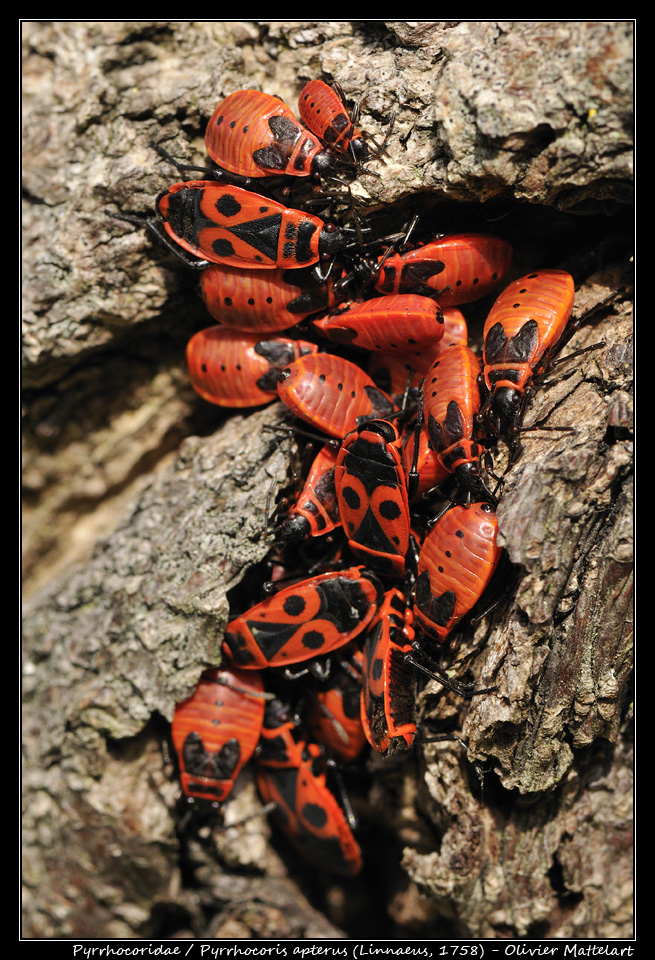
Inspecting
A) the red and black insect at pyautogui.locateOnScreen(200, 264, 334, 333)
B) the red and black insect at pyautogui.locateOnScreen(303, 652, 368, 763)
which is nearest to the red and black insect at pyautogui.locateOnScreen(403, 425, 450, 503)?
the red and black insect at pyautogui.locateOnScreen(200, 264, 334, 333)

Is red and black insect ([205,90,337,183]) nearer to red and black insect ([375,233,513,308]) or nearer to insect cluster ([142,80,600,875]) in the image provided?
insect cluster ([142,80,600,875])

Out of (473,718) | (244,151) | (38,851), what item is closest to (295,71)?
(244,151)

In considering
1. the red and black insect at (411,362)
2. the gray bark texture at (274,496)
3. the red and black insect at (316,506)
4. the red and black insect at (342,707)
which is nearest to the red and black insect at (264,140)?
the gray bark texture at (274,496)

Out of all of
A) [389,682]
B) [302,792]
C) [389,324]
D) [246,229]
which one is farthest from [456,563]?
[246,229]

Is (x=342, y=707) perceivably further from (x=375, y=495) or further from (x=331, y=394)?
(x=331, y=394)

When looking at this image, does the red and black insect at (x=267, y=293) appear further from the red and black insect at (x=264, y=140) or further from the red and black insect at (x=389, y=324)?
the red and black insect at (x=264, y=140)
